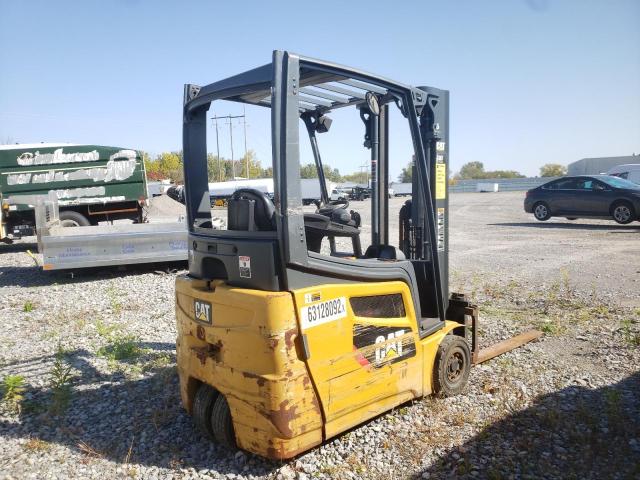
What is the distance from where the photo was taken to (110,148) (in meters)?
16.0

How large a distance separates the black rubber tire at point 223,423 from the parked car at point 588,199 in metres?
15.7

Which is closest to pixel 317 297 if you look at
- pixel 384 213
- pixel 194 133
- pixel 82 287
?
pixel 384 213

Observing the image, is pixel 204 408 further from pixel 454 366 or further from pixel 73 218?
pixel 73 218

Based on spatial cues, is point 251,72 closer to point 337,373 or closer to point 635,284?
point 337,373

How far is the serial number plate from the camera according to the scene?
10.2 feet

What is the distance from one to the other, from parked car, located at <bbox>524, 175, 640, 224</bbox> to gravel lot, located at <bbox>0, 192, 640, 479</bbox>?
336 inches

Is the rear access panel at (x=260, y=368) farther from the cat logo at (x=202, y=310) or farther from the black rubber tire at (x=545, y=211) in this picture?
the black rubber tire at (x=545, y=211)

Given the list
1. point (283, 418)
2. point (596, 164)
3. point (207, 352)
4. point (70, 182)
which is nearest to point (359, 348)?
point (283, 418)

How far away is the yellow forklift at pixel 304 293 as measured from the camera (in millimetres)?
3051

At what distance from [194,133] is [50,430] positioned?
8.57ft

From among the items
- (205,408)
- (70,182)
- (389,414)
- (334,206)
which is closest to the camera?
(205,408)

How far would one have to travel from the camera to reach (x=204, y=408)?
3717mm

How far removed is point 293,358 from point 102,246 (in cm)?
809

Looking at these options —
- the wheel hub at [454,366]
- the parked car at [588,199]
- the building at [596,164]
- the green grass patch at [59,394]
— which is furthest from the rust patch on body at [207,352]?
the building at [596,164]
